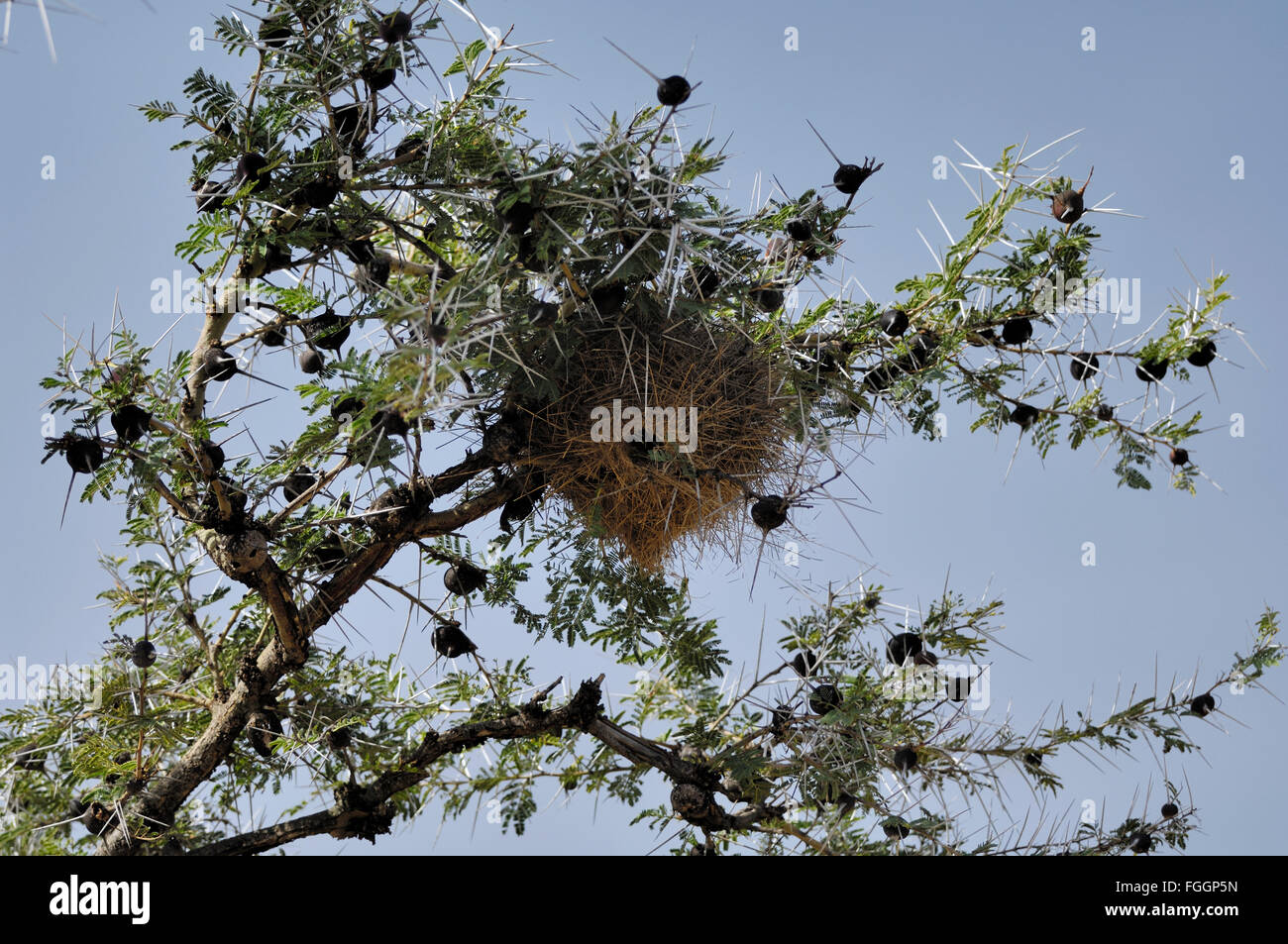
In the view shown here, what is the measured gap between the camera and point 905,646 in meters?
3.07

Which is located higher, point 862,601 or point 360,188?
A: point 360,188

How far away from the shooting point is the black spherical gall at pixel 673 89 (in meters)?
2.21

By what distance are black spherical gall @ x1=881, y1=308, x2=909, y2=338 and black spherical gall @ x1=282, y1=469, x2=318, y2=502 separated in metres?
1.59

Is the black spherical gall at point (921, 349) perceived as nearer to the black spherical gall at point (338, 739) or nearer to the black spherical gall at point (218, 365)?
the black spherical gall at point (218, 365)

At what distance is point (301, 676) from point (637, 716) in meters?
1.34

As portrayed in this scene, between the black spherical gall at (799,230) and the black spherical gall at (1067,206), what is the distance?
0.64 meters

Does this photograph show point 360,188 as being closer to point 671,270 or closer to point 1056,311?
point 671,270

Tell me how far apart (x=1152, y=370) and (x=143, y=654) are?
2.93m

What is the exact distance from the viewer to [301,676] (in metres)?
3.54

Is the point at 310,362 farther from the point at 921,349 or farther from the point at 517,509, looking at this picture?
the point at 921,349
